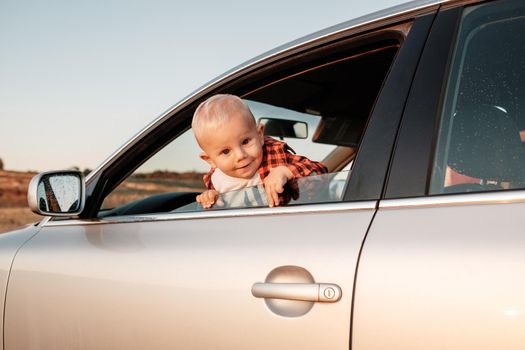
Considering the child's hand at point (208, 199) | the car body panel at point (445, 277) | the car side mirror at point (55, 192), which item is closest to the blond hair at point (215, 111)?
the child's hand at point (208, 199)

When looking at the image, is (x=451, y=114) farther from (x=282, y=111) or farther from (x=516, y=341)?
(x=282, y=111)

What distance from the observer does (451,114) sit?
5.30 ft

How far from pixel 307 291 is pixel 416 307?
0.28 meters

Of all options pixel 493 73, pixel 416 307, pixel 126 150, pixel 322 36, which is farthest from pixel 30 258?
pixel 493 73

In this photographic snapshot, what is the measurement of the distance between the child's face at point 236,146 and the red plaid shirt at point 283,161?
4 centimetres

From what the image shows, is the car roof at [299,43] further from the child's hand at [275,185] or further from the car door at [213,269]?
the child's hand at [275,185]

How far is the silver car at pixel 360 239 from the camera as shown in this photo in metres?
1.36

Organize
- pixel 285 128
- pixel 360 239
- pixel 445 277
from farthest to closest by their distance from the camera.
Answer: pixel 285 128 → pixel 360 239 → pixel 445 277

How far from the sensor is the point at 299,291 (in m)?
1.56

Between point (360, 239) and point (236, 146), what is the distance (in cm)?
86

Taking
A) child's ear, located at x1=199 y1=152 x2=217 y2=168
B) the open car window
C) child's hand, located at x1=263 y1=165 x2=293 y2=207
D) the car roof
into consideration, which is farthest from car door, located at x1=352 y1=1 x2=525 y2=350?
child's ear, located at x1=199 y1=152 x2=217 y2=168

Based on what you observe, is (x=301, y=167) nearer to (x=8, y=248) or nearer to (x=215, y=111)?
(x=215, y=111)

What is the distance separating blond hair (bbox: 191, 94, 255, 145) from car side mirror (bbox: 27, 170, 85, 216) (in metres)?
0.52

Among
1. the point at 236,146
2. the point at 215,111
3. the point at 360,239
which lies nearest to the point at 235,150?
the point at 236,146
